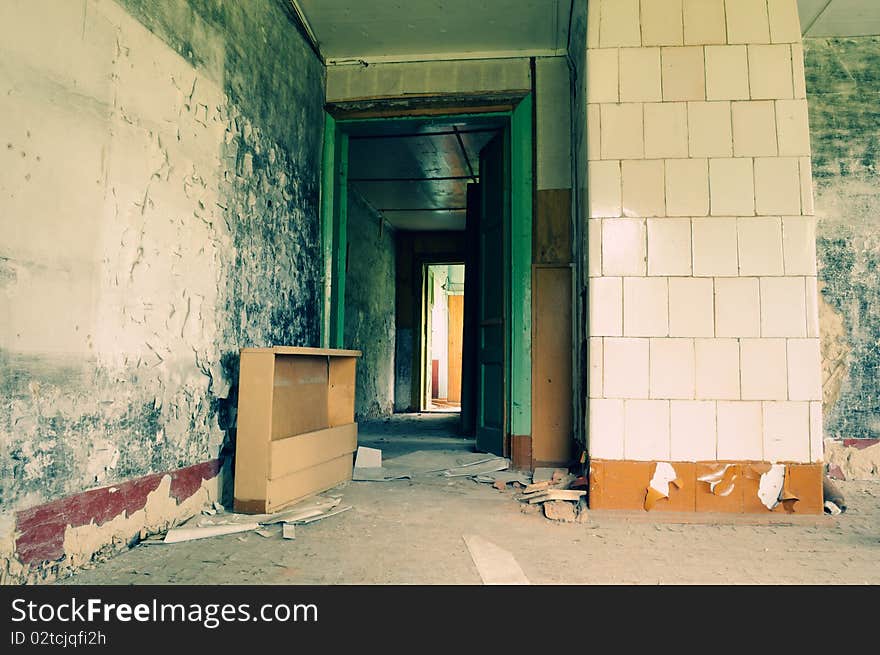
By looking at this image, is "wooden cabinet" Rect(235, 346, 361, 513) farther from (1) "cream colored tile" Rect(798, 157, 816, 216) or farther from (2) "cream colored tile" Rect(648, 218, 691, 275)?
(1) "cream colored tile" Rect(798, 157, 816, 216)

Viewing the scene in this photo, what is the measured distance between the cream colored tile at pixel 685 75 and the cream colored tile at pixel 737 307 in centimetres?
85

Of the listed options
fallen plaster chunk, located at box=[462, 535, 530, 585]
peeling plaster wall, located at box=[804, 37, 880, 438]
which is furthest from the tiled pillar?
peeling plaster wall, located at box=[804, 37, 880, 438]

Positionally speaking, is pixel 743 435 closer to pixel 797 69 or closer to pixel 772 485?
pixel 772 485

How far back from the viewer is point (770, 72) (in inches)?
104

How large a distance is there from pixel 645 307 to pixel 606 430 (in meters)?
0.56

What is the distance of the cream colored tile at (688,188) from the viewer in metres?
2.61

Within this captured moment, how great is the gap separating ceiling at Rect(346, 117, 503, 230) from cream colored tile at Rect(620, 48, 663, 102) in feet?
4.95

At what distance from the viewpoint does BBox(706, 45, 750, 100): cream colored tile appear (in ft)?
8.66

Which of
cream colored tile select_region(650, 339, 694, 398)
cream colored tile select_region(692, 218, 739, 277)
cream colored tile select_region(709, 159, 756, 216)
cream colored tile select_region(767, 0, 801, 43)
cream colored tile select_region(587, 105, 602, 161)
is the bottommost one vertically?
cream colored tile select_region(650, 339, 694, 398)

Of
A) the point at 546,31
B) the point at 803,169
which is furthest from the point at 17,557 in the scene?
the point at 546,31

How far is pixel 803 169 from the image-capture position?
2590 millimetres

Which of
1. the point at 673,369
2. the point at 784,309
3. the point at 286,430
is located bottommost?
the point at 286,430

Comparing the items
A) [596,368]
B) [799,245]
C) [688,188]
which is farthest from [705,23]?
[596,368]

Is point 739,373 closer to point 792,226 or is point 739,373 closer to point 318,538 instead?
point 792,226
